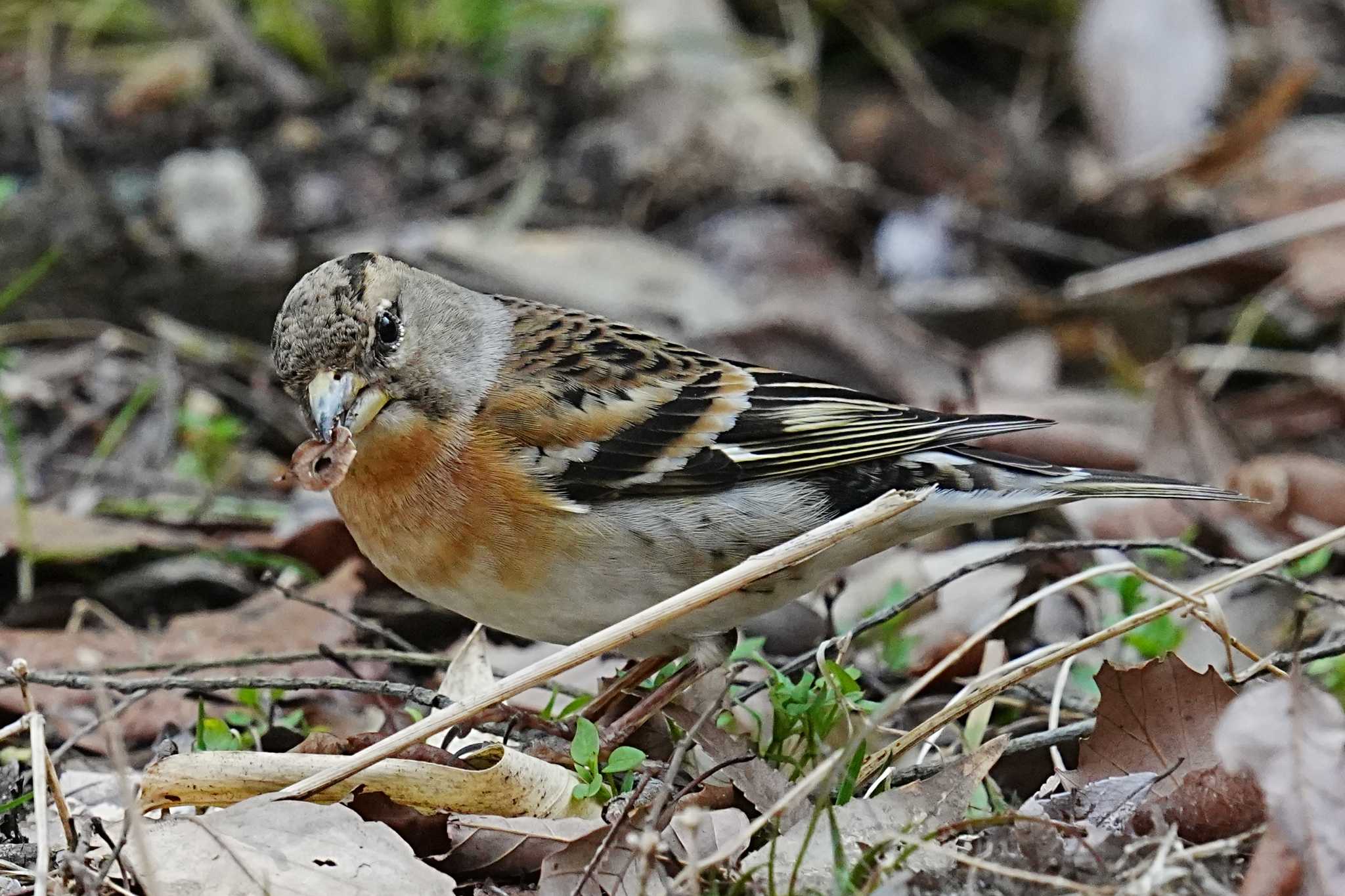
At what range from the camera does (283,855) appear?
2.99 metres

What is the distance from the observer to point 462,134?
8.54 metres

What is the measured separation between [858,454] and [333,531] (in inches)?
72.6

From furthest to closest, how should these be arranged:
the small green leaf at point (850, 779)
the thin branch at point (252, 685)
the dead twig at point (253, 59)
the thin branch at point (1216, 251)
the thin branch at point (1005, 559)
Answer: the dead twig at point (253, 59)
the thin branch at point (1216, 251)
the thin branch at point (1005, 559)
the thin branch at point (252, 685)
the small green leaf at point (850, 779)

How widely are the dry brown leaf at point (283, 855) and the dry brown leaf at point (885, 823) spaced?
2.09ft

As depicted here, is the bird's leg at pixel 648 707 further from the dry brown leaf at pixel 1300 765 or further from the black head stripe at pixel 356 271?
the dry brown leaf at pixel 1300 765

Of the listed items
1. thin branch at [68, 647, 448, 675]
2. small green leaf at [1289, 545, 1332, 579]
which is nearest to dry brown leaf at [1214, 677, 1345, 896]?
small green leaf at [1289, 545, 1332, 579]

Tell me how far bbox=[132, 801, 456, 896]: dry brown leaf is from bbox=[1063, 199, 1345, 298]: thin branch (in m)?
5.40

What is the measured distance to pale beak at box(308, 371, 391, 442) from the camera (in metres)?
3.96

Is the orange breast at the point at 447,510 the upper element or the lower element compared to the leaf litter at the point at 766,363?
upper

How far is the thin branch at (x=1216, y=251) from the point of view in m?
7.56

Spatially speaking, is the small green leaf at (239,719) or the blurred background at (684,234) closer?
the small green leaf at (239,719)

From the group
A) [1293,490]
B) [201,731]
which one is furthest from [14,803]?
[1293,490]

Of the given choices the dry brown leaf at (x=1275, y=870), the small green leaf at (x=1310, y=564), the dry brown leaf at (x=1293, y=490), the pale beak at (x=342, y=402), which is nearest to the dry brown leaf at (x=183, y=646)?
the pale beak at (x=342, y=402)

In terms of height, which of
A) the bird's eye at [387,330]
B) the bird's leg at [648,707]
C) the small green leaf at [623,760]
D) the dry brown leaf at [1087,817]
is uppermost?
the bird's eye at [387,330]
